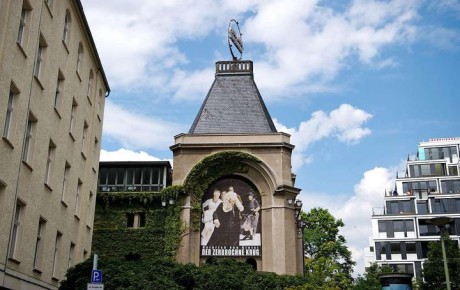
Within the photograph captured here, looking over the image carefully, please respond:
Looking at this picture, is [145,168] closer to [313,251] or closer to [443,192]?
[313,251]

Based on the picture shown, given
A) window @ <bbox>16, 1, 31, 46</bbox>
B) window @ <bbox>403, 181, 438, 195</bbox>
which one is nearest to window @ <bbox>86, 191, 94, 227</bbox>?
window @ <bbox>16, 1, 31, 46</bbox>

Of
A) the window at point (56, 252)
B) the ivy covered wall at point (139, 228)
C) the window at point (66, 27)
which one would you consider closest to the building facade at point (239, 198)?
the ivy covered wall at point (139, 228)

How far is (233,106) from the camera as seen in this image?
4266cm

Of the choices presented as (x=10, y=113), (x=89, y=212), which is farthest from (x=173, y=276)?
(x=10, y=113)

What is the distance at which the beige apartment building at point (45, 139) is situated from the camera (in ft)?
56.9

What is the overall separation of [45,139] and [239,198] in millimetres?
18324

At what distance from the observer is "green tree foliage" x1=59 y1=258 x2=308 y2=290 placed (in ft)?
70.1

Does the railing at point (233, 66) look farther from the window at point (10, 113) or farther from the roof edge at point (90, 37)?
the window at point (10, 113)

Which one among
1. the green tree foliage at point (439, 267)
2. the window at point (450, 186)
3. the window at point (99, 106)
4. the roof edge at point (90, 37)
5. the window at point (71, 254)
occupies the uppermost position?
the window at point (450, 186)

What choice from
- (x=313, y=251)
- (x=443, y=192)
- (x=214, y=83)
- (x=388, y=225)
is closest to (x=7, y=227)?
(x=214, y=83)

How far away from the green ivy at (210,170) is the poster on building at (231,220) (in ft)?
1.48

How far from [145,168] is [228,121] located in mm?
7047

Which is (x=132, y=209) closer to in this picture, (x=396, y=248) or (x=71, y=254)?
(x=71, y=254)

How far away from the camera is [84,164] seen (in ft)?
91.9
